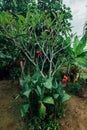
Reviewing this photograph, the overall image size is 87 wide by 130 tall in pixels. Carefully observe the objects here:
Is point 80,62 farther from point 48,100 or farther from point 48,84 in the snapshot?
point 48,100

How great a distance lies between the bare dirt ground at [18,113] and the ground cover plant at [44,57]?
0.25 metres

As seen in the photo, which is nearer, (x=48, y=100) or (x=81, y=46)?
(x=48, y=100)

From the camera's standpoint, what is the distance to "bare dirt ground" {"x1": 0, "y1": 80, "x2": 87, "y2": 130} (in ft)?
20.2

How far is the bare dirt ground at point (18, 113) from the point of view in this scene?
20.2ft

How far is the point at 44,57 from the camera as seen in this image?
7.84m

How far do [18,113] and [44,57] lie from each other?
84.1 inches

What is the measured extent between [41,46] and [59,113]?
2428 mm

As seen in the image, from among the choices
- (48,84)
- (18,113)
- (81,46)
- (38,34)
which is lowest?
(18,113)

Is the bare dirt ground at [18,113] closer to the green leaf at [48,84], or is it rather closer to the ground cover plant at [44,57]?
the ground cover plant at [44,57]

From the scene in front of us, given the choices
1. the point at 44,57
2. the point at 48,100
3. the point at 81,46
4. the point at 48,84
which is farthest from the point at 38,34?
the point at 48,100

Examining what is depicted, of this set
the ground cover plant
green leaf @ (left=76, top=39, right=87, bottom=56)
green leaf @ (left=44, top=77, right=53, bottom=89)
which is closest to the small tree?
the ground cover plant

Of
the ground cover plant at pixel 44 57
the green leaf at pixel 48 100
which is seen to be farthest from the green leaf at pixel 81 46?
the green leaf at pixel 48 100

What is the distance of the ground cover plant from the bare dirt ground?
25 centimetres

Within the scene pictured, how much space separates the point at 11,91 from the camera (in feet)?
25.9
